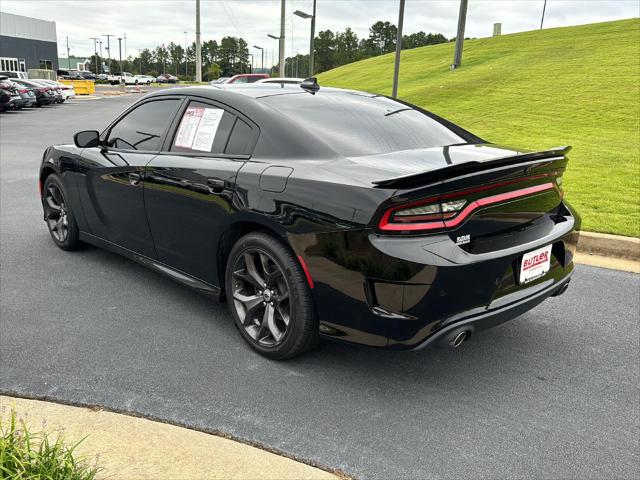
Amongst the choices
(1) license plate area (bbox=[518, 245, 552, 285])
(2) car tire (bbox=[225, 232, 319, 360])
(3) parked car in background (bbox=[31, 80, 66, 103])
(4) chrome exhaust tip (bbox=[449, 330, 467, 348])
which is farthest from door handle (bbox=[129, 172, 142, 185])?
(3) parked car in background (bbox=[31, 80, 66, 103])

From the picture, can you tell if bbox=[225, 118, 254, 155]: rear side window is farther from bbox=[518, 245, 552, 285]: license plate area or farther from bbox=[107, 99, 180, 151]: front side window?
bbox=[518, 245, 552, 285]: license plate area

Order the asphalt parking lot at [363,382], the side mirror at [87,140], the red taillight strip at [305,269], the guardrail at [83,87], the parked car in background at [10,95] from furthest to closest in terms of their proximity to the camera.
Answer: the guardrail at [83,87] → the parked car in background at [10,95] → the side mirror at [87,140] → the red taillight strip at [305,269] → the asphalt parking lot at [363,382]

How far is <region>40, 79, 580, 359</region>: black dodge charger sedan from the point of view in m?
2.71

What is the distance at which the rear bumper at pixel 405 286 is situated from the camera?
2680mm

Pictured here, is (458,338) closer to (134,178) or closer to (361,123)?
(361,123)

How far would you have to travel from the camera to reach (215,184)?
11.5 feet

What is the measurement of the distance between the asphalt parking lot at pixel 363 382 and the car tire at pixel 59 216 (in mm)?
748

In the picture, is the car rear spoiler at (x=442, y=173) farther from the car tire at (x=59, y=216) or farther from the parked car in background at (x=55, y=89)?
the parked car in background at (x=55, y=89)

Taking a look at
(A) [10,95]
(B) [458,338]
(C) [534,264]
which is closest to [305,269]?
(B) [458,338]

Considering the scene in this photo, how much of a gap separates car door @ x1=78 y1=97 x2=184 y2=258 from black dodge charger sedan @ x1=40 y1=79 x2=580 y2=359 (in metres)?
0.02

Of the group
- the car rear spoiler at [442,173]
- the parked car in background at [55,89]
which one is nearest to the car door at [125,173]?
the car rear spoiler at [442,173]

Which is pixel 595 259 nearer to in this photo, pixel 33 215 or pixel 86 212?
pixel 86 212

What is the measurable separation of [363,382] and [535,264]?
113cm

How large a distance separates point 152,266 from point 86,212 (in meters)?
1.09
